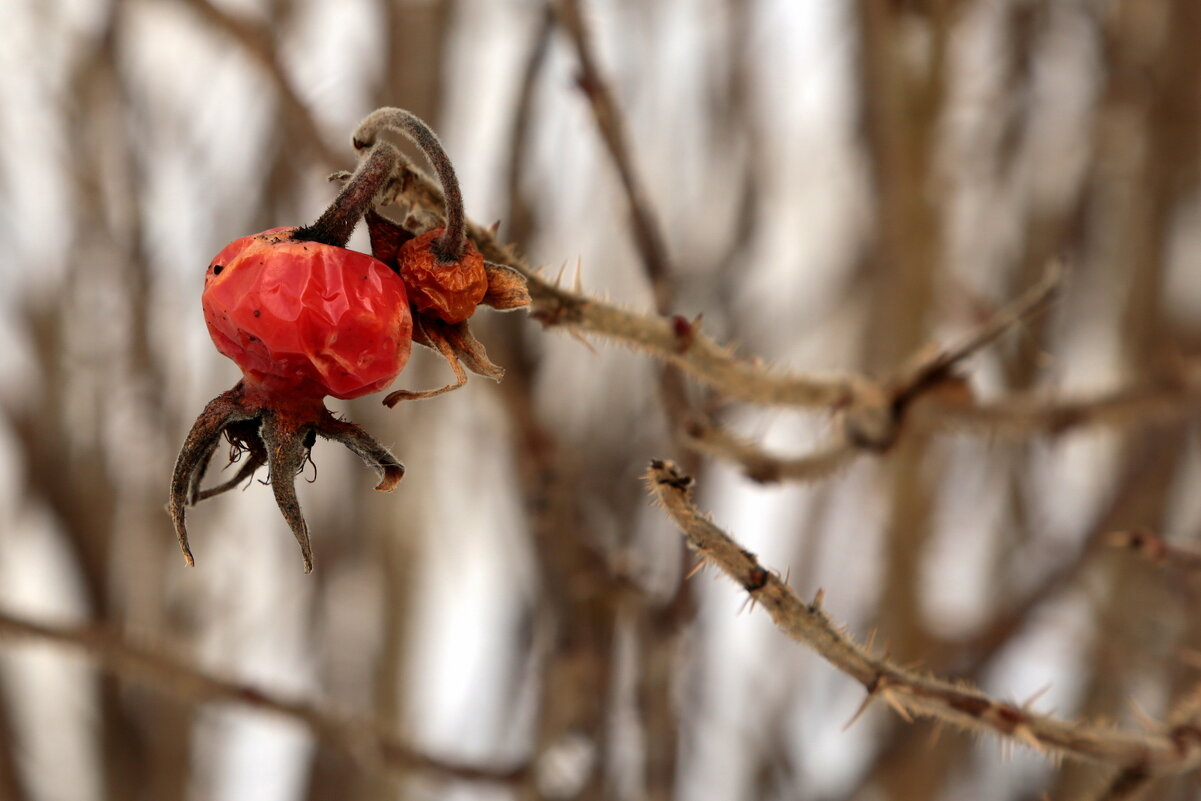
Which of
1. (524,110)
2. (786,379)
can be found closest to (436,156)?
(786,379)

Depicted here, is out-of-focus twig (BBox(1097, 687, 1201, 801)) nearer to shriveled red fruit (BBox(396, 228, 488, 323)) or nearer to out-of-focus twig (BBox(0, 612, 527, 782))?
shriveled red fruit (BBox(396, 228, 488, 323))

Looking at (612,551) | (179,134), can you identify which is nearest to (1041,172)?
(612,551)

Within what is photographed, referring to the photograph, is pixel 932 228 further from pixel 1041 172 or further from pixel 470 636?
pixel 470 636

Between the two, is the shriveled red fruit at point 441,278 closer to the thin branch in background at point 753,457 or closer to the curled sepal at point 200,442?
the curled sepal at point 200,442

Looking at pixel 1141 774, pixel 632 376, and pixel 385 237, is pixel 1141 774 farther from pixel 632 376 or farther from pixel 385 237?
pixel 632 376

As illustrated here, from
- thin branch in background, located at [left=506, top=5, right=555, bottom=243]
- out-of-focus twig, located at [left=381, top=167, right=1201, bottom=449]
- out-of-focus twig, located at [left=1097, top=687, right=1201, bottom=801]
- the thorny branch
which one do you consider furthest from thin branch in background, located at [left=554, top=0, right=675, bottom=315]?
out-of-focus twig, located at [left=1097, top=687, right=1201, bottom=801]

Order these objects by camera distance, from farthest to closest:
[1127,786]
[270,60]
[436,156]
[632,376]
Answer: [632,376]
[270,60]
[1127,786]
[436,156]

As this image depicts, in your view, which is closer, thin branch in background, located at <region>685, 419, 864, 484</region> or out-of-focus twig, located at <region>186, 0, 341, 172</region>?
thin branch in background, located at <region>685, 419, 864, 484</region>
